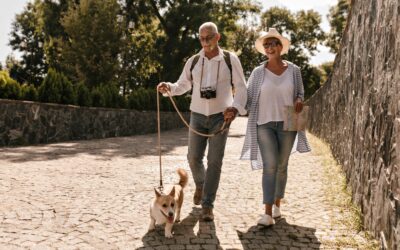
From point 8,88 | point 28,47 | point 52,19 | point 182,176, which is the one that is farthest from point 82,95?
point 28,47

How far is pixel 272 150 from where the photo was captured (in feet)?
15.9

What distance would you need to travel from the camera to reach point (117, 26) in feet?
85.4

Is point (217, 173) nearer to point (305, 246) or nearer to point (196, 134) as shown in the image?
point (196, 134)

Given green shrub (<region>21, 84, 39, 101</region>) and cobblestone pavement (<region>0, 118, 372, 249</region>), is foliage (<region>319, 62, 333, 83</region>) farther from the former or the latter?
cobblestone pavement (<region>0, 118, 372, 249</region>)

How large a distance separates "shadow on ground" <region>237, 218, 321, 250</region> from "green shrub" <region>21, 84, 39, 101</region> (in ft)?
35.2

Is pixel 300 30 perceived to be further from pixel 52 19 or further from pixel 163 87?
pixel 163 87

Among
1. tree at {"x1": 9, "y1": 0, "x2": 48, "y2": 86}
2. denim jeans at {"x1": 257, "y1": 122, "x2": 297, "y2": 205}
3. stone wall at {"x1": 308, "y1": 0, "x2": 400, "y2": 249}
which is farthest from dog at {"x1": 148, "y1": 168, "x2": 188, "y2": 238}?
tree at {"x1": 9, "y1": 0, "x2": 48, "y2": 86}

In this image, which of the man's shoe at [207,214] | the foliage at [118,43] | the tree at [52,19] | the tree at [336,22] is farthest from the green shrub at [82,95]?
the tree at [336,22]

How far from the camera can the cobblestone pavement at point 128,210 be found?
4215 mm

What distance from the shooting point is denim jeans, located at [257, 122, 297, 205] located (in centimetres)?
480

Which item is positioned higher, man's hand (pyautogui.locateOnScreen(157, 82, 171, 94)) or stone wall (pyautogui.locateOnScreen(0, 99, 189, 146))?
man's hand (pyautogui.locateOnScreen(157, 82, 171, 94))

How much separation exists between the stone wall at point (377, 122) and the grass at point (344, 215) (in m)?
0.11

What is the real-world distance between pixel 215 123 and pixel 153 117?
18.1m

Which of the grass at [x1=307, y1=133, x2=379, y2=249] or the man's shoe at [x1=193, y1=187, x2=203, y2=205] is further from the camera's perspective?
the man's shoe at [x1=193, y1=187, x2=203, y2=205]
